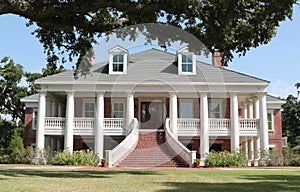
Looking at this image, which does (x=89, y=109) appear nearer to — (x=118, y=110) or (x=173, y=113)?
(x=118, y=110)

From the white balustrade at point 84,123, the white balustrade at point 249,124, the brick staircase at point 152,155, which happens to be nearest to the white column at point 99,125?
the white balustrade at point 84,123

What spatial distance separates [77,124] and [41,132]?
9.26ft

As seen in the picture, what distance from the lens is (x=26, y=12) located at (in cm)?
1386

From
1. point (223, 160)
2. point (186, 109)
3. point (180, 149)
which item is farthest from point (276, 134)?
point (180, 149)

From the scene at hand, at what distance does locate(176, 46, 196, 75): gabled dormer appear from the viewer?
3212 centimetres

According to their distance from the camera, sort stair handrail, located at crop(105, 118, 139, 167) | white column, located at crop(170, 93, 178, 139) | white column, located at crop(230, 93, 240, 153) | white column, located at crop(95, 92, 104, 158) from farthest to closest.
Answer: white column, located at crop(170, 93, 178, 139) → white column, located at crop(230, 93, 240, 153) → white column, located at crop(95, 92, 104, 158) → stair handrail, located at crop(105, 118, 139, 167)

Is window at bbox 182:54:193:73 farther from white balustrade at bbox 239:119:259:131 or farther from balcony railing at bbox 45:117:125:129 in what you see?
balcony railing at bbox 45:117:125:129

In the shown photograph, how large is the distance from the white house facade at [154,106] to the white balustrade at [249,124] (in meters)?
0.08

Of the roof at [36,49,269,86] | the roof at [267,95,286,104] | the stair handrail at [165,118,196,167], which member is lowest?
the stair handrail at [165,118,196,167]

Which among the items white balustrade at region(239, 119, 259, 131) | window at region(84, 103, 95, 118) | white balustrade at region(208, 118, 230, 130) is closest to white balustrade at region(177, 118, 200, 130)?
white balustrade at region(208, 118, 230, 130)

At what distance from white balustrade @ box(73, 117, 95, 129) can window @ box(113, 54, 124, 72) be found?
4.56m

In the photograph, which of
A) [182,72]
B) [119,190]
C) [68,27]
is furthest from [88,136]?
[119,190]

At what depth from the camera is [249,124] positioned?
3178 cm

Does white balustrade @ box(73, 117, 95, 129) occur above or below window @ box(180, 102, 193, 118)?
below
